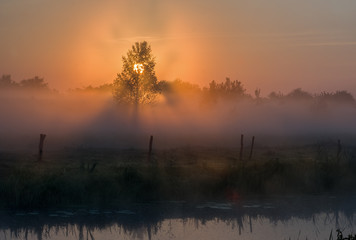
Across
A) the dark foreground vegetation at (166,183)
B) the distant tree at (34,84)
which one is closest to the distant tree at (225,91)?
the distant tree at (34,84)

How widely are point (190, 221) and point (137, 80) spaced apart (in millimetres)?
70158

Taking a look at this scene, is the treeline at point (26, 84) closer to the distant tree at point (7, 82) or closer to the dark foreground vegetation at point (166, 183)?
the distant tree at point (7, 82)

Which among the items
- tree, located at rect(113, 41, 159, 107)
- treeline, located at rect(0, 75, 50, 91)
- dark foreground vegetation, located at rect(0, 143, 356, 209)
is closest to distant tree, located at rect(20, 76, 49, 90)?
treeline, located at rect(0, 75, 50, 91)

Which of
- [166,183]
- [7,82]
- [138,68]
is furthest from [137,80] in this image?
[7,82]

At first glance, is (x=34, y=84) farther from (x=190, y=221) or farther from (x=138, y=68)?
(x=190, y=221)

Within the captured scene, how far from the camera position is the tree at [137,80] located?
93.8m

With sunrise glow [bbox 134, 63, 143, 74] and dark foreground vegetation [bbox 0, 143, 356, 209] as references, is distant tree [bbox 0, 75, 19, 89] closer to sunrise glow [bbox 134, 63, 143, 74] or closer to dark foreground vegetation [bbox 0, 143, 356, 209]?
sunrise glow [bbox 134, 63, 143, 74]

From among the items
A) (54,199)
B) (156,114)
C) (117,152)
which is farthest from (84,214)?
(156,114)

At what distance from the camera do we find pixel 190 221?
81.3ft

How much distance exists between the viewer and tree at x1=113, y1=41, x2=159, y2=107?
9381cm

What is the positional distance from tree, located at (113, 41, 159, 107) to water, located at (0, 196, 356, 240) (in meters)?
65.7

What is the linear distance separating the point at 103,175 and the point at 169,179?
3115mm

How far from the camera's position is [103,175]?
28891 millimetres

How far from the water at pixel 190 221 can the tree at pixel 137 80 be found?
215 feet
